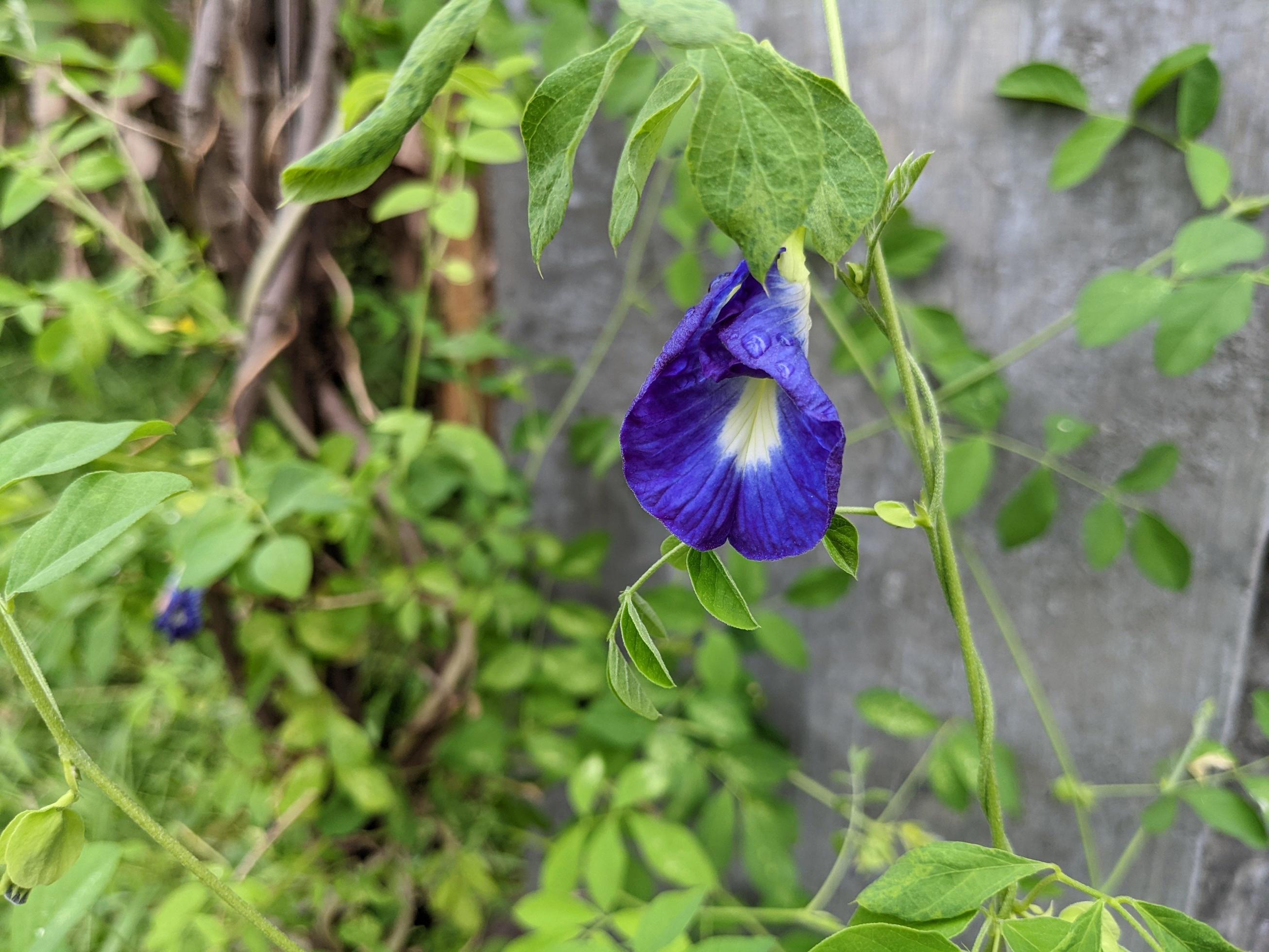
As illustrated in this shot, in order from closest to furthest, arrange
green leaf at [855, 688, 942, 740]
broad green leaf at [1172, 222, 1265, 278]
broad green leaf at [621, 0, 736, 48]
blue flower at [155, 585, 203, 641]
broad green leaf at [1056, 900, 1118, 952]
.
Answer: broad green leaf at [621, 0, 736, 48] → broad green leaf at [1056, 900, 1118, 952] → broad green leaf at [1172, 222, 1265, 278] → green leaf at [855, 688, 942, 740] → blue flower at [155, 585, 203, 641]

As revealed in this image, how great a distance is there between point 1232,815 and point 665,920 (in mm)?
538

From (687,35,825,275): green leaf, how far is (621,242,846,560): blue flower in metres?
0.08

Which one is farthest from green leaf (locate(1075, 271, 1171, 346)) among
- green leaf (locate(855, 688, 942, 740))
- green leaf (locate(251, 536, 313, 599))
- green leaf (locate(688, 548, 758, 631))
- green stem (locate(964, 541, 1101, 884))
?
green leaf (locate(251, 536, 313, 599))

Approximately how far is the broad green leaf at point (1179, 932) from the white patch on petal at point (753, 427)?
0.26 meters

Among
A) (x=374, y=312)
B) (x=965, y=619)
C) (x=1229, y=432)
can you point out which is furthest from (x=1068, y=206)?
(x=374, y=312)

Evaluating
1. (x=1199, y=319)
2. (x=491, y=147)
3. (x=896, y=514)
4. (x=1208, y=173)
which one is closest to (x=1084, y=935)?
(x=896, y=514)

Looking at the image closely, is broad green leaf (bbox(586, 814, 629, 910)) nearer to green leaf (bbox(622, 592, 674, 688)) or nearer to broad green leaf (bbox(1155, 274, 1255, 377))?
green leaf (bbox(622, 592, 674, 688))

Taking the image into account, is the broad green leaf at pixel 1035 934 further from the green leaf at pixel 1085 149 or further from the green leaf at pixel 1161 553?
the green leaf at pixel 1085 149

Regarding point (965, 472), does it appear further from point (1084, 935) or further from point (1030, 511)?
point (1084, 935)

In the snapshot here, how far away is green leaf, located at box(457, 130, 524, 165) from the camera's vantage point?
2.87 ft

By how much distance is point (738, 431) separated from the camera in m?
0.39

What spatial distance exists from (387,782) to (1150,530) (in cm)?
94

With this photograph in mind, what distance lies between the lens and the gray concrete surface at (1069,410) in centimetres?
81

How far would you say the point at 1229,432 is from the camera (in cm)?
82
